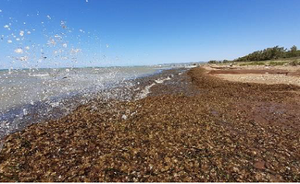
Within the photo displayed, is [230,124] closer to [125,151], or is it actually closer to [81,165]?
[125,151]

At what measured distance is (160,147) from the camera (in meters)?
7.09

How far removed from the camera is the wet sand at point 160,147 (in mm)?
5578

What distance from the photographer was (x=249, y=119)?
10.4 m

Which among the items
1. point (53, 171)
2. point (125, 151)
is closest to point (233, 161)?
point (125, 151)

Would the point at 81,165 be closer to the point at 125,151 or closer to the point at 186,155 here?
the point at 125,151

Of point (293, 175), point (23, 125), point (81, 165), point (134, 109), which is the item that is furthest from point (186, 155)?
point (23, 125)

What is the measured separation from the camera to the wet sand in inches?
220

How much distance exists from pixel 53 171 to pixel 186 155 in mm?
4955

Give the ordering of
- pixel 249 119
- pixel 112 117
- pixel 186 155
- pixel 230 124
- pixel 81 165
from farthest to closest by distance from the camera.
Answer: pixel 112 117, pixel 249 119, pixel 230 124, pixel 186 155, pixel 81 165

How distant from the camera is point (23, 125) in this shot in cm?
1020

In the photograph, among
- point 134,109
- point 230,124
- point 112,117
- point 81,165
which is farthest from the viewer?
point 134,109

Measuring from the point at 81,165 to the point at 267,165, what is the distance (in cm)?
687

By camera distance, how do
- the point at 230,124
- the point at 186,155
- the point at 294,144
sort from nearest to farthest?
the point at 186,155 < the point at 294,144 < the point at 230,124

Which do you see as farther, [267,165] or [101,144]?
[101,144]
